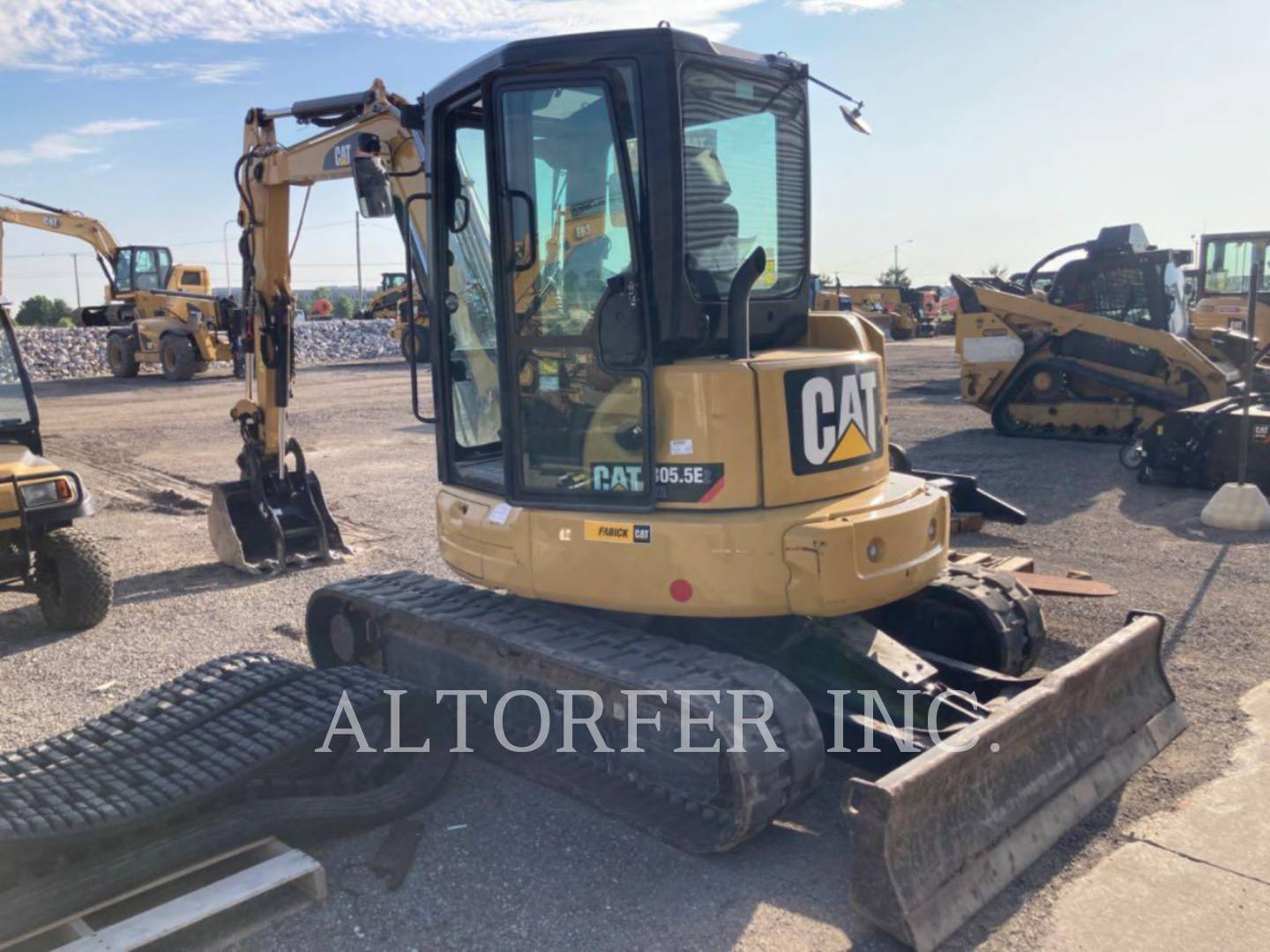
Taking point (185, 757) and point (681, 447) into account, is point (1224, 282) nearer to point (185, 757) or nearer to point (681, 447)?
point (681, 447)

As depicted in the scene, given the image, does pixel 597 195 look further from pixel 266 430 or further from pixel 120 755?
pixel 266 430

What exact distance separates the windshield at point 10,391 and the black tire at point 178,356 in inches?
678

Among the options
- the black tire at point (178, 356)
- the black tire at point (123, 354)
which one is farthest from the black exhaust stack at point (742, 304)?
the black tire at point (123, 354)

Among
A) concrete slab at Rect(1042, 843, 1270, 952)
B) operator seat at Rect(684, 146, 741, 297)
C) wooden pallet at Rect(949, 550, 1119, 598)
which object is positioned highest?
operator seat at Rect(684, 146, 741, 297)

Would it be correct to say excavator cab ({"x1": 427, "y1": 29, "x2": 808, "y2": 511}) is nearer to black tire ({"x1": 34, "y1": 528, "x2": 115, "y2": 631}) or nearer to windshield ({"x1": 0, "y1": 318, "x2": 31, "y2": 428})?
black tire ({"x1": 34, "y1": 528, "x2": 115, "y2": 631})

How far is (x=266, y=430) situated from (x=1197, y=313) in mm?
15119

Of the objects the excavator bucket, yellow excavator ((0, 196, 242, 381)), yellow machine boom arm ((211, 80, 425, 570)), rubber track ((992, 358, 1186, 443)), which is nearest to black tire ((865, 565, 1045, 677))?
yellow machine boom arm ((211, 80, 425, 570))

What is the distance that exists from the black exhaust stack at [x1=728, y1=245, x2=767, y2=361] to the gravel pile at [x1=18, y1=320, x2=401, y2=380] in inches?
913

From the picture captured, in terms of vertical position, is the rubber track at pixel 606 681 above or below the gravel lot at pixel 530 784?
above

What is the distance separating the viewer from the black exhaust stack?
12.4 ft

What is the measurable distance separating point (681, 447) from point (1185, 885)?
7.28ft

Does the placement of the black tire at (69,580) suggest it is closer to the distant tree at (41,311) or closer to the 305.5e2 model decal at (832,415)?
the 305.5e2 model decal at (832,415)

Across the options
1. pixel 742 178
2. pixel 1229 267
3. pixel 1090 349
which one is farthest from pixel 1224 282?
pixel 742 178

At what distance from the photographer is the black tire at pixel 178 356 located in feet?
75.0
